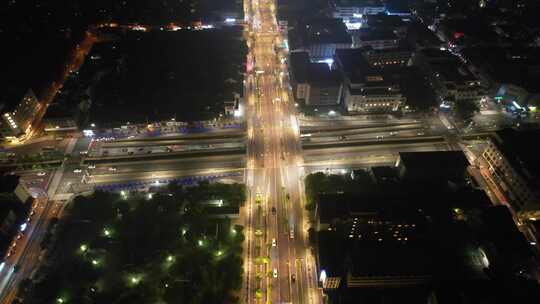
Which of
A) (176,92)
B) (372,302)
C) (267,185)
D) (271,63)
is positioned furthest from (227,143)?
(372,302)

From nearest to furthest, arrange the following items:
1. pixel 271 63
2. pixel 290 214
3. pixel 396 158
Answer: pixel 290 214 → pixel 396 158 → pixel 271 63

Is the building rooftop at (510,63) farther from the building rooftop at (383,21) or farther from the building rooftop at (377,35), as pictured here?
the building rooftop at (383,21)

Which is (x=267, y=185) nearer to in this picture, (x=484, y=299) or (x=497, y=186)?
(x=484, y=299)

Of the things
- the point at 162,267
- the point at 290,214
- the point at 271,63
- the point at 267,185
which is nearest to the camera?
the point at 162,267

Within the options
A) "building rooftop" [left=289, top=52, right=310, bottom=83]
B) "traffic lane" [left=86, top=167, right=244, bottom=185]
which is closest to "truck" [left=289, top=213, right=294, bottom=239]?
"traffic lane" [left=86, top=167, right=244, bottom=185]

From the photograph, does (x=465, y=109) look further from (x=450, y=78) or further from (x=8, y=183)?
(x=8, y=183)

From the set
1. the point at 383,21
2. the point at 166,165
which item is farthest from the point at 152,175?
the point at 383,21
